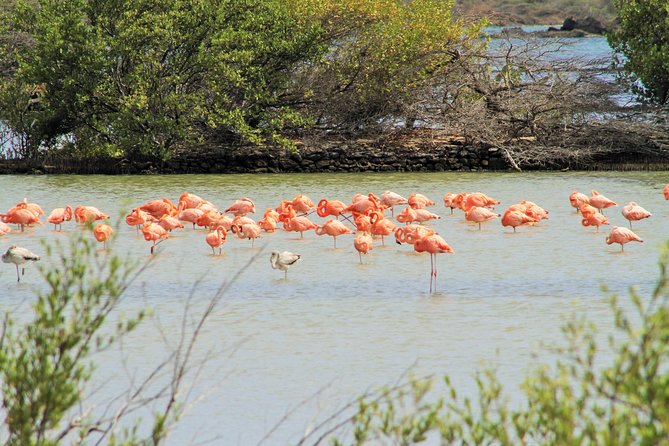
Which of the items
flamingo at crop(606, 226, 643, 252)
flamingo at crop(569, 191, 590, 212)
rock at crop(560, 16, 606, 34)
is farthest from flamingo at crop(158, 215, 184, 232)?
rock at crop(560, 16, 606, 34)

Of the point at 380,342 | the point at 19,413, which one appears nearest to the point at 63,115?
the point at 380,342

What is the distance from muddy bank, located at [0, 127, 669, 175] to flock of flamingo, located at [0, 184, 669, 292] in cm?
741

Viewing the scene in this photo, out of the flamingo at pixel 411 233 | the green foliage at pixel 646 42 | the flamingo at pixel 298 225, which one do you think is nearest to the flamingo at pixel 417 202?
the flamingo at pixel 298 225

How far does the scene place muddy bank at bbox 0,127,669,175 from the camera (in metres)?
25.6

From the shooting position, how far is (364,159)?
86.1 ft

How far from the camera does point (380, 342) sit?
938cm

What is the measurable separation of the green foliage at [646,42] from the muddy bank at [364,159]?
1750 millimetres

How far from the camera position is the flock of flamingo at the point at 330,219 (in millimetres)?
14094

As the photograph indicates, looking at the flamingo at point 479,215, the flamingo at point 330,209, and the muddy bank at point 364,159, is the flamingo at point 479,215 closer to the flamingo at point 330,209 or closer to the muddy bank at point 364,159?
the flamingo at point 330,209

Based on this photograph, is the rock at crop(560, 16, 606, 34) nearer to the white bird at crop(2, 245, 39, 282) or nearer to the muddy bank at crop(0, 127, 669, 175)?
the muddy bank at crop(0, 127, 669, 175)

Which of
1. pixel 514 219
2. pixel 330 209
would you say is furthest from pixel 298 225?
pixel 514 219

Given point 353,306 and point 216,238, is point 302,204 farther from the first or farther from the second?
point 353,306

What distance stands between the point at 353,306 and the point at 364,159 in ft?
50.6

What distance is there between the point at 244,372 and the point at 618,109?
19492mm
